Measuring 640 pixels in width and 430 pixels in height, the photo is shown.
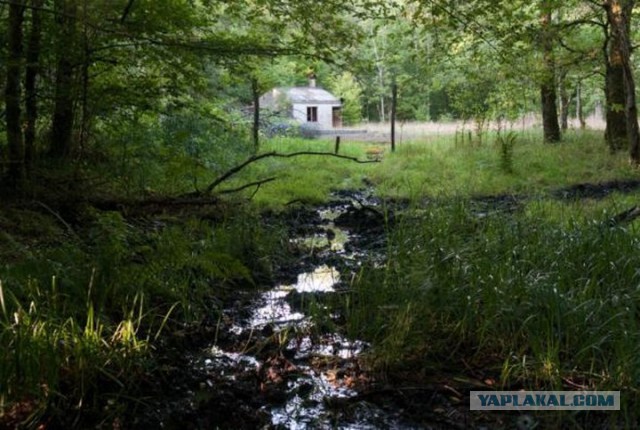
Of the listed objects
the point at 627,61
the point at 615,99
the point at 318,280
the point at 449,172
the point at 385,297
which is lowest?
the point at 318,280

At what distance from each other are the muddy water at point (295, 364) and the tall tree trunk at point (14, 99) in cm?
319

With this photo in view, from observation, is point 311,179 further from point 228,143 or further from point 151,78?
point 151,78

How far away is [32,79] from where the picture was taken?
642 centimetres

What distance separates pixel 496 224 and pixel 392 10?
4164 millimetres

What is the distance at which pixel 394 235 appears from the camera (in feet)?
18.2

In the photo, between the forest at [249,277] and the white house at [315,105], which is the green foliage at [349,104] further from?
the forest at [249,277]

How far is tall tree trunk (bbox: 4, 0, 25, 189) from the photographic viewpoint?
19.0 ft

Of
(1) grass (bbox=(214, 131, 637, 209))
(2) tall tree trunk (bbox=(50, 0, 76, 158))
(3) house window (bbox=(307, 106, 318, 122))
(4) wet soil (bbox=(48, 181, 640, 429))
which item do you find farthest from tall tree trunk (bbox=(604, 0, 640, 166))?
(3) house window (bbox=(307, 106, 318, 122))

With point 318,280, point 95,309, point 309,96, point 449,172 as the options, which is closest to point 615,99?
point 449,172

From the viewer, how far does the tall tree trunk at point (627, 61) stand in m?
11.7

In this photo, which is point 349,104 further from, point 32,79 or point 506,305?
point 506,305

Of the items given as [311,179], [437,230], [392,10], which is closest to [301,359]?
[437,230]

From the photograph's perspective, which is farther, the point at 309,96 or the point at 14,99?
the point at 309,96

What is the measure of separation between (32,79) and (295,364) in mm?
4922
